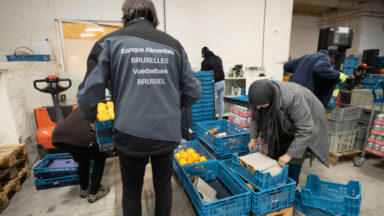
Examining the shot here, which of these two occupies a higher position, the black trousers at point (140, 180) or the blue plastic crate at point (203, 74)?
the blue plastic crate at point (203, 74)

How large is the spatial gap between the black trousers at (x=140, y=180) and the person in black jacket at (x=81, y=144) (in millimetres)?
765

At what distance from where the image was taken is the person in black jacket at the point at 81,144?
1826 mm

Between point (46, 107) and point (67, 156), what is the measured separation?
105cm

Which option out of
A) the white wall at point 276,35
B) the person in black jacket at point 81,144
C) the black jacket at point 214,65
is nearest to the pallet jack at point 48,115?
the person in black jacket at point 81,144

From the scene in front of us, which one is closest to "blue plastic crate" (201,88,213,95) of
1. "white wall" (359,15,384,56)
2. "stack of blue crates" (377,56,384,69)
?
"white wall" (359,15,384,56)

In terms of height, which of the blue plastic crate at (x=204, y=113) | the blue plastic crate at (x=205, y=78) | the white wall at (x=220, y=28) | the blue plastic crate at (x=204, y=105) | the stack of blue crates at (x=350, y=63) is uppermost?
the white wall at (x=220, y=28)

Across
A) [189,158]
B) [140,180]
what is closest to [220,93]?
[189,158]

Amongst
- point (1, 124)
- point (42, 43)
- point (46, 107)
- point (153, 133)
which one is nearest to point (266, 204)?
point (153, 133)

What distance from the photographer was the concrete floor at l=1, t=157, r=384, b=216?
200 cm

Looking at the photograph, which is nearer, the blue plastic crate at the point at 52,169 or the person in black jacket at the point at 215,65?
the blue plastic crate at the point at 52,169

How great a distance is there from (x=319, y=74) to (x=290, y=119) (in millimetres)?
1067

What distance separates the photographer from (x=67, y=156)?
276cm

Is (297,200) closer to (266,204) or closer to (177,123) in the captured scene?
(266,204)

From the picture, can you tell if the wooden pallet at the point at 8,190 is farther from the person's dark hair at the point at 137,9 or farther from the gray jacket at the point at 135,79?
the person's dark hair at the point at 137,9
